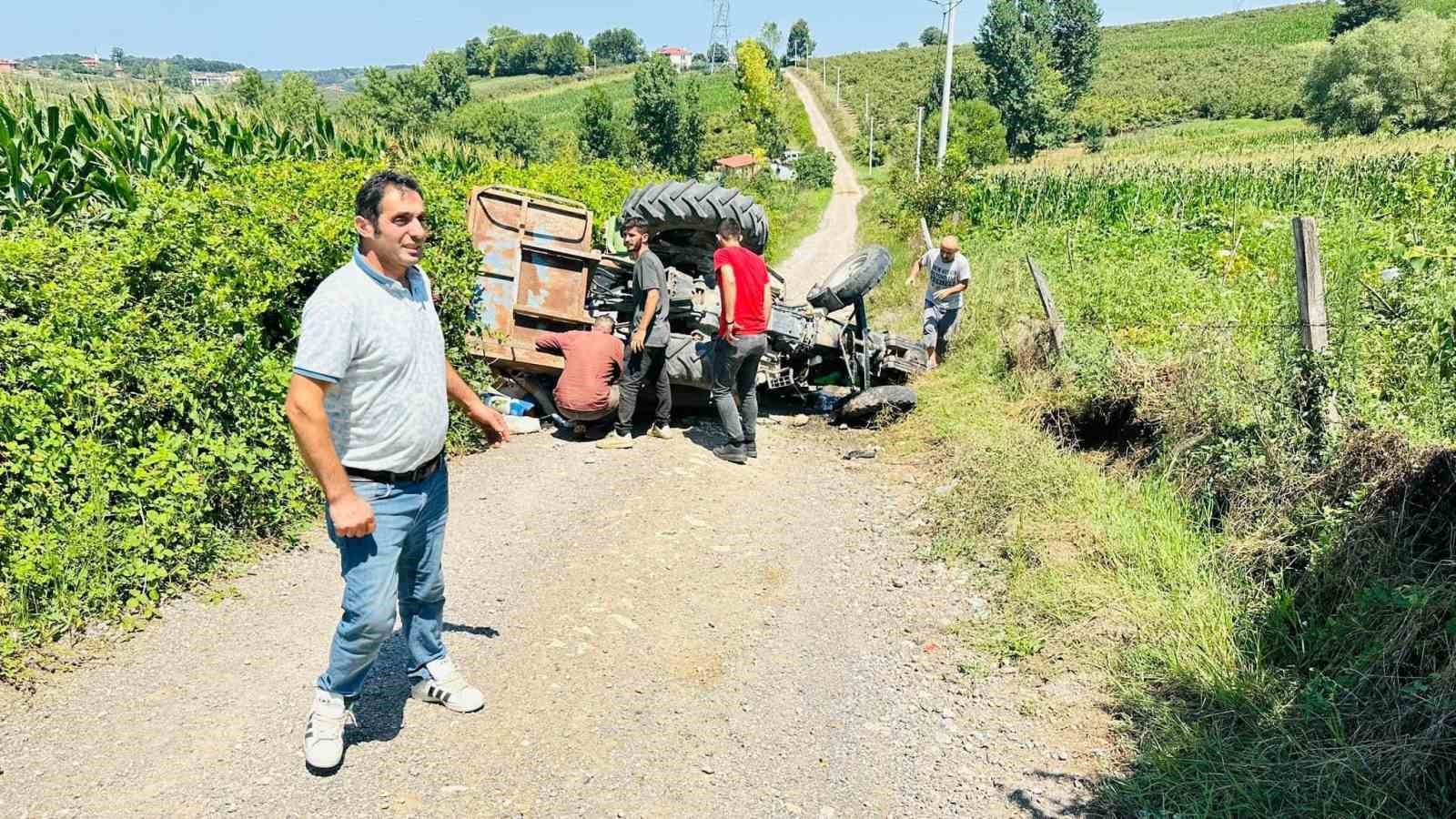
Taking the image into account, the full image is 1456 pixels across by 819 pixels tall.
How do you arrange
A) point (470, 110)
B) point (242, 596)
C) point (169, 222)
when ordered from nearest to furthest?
point (242, 596)
point (169, 222)
point (470, 110)

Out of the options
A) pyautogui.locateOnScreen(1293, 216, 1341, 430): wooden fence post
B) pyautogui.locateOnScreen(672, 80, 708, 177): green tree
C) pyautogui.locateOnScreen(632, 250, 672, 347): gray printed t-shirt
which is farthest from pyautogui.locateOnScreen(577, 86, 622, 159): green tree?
pyautogui.locateOnScreen(1293, 216, 1341, 430): wooden fence post

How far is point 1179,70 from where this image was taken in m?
85.2

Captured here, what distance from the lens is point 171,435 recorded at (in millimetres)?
4617

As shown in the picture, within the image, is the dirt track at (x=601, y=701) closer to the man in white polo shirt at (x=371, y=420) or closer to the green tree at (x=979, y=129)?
the man in white polo shirt at (x=371, y=420)

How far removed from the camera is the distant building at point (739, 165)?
4672cm

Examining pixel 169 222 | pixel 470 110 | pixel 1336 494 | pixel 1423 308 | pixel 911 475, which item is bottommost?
pixel 911 475

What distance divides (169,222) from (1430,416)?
22.4 ft

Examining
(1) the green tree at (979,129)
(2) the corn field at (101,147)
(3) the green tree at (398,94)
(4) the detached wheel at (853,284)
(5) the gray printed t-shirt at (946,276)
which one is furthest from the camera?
(3) the green tree at (398,94)

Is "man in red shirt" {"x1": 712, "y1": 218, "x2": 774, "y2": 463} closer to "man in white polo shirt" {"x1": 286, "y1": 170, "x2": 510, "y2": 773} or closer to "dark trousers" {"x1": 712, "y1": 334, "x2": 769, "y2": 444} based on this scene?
"dark trousers" {"x1": 712, "y1": 334, "x2": 769, "y2": 444}

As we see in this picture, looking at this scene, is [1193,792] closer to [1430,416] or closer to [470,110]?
[1430,416]

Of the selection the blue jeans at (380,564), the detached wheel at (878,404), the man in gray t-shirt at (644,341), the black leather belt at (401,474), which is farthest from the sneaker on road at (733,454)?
the black leather belt at (401,474)

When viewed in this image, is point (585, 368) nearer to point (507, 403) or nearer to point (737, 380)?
point (507, 403)

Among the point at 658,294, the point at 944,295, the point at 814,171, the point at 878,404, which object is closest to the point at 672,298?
the point at 658,294

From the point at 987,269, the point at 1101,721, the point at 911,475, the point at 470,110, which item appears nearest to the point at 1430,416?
the point at 1101,721
